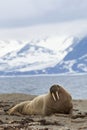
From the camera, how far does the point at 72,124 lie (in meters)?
12.3

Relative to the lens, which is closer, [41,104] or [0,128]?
[0,128]

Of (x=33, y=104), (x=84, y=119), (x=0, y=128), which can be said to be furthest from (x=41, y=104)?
(x=0, y=128)

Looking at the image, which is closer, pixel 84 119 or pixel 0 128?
pixel 0 128

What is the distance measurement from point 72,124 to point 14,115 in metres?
3.76

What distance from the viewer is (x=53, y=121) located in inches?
515

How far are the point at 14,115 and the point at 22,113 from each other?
76cm

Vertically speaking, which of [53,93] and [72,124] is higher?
[53,93]

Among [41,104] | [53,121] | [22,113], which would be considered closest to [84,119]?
[53,121]

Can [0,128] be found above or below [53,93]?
below

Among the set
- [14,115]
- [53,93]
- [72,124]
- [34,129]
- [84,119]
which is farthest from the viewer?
[14,115]

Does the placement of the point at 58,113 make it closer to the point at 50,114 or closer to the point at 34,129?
the point at 50,114

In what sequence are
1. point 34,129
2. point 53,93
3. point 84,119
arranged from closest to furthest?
point 34,129, point 84,119, point 53,93

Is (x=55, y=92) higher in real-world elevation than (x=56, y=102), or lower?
higher

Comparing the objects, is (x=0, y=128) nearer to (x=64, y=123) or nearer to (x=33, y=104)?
(x=64, y=123)
